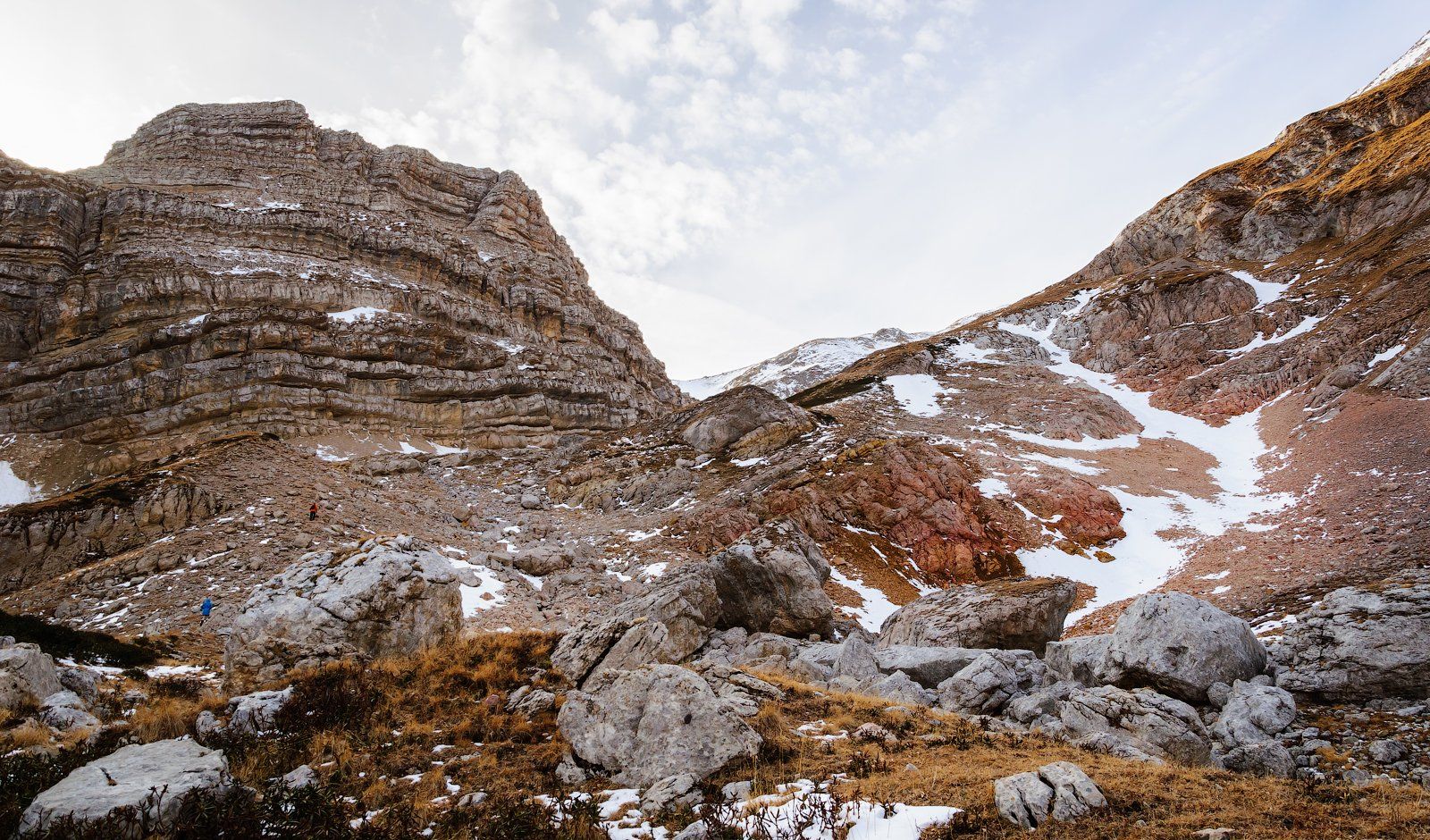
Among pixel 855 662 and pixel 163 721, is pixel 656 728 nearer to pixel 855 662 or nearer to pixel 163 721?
pixel 163 721

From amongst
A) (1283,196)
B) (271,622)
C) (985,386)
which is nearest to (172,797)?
(271,622)

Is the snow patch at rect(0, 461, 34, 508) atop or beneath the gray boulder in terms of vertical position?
atop

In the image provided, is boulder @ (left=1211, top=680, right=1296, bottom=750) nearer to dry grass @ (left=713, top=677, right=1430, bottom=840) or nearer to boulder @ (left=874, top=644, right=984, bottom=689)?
dry grass @ (left=713, top=677, right=1430, bottom=840)

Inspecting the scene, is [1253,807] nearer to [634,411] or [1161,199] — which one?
[634,411]

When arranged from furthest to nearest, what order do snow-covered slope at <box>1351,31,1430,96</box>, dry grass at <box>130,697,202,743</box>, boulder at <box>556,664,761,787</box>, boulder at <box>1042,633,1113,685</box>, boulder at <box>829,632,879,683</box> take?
1. snow-covered slope at <box>1351,31,1430,96</box>
2. boulder at <box>829,632,879,683</box>
3. boulder at <box>1042,633,1113,685</box>
4. dry grass at <box>130,697,202,743</box>
5. boulder at <box>556,664,761,787</box>

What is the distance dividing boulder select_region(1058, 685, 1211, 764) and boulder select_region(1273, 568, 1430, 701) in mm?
2968

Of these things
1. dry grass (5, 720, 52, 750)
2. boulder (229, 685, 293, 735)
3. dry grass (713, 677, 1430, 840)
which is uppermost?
dry grass (5, 720, 52, 750)

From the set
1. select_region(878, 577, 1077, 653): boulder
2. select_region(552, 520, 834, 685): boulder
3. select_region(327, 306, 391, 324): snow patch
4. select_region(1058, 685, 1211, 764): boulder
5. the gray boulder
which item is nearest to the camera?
select_region(1058, 685, 1211, 764): boulder

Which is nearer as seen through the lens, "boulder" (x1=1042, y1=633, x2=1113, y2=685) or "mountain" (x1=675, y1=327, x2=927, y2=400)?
"boulder" (x1=1042, y1=633, x2=1113, y2=685)

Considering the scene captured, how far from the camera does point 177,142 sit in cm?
7988

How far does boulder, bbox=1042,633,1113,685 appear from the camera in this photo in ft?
49.9

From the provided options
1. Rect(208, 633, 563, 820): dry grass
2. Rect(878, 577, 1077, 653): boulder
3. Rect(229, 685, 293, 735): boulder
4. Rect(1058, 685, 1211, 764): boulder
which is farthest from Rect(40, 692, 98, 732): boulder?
Rect(878, 577, 1077, 653): boulder

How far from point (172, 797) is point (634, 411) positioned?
62930 mm

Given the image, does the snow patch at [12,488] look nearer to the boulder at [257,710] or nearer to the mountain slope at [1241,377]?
the boulder at [257,710]
